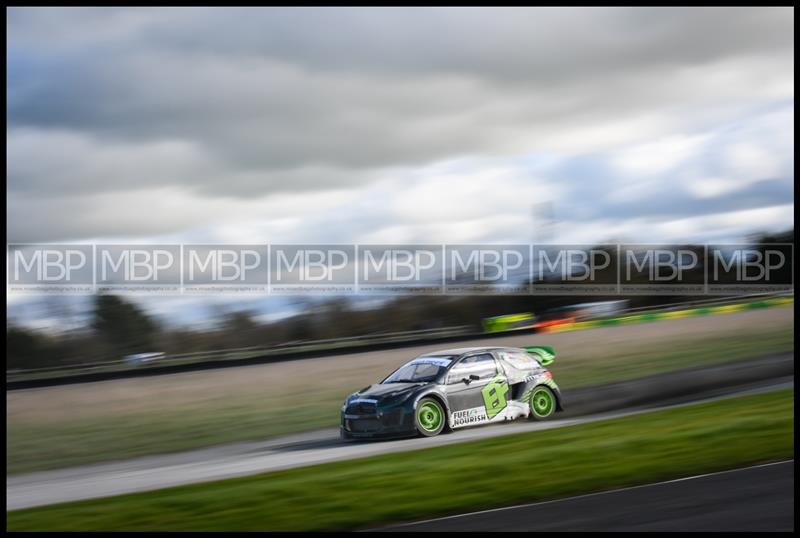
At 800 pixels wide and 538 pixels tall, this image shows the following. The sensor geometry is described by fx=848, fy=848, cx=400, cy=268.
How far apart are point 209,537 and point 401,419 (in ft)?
21.4

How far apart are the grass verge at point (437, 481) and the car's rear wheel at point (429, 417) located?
58.2 inches

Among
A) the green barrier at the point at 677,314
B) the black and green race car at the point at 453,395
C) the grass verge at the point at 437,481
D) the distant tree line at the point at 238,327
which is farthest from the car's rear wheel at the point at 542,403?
the green barrier at the point at 677,314

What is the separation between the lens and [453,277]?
31.2 meters

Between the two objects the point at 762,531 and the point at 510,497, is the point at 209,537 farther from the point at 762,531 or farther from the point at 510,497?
the point at 762,531

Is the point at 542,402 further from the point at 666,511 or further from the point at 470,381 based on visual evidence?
the point at 666,511

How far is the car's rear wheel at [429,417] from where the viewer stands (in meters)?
14.2

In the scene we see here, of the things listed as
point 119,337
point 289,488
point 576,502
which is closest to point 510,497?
point 576,502

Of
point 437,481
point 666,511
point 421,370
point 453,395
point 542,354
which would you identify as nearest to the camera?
point 666,511

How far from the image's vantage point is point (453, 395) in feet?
48.1

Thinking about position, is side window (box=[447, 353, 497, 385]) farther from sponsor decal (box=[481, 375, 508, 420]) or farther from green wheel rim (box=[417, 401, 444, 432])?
green wheel rim (box=[417, 401, 444, 432])

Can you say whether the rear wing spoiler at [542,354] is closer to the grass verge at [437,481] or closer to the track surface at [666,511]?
the grass verge at [437,481]

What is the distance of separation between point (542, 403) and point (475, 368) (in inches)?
63.3

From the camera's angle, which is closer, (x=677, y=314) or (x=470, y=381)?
(x=470, y=381)

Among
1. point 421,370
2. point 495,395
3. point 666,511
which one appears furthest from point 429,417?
point 666,511
